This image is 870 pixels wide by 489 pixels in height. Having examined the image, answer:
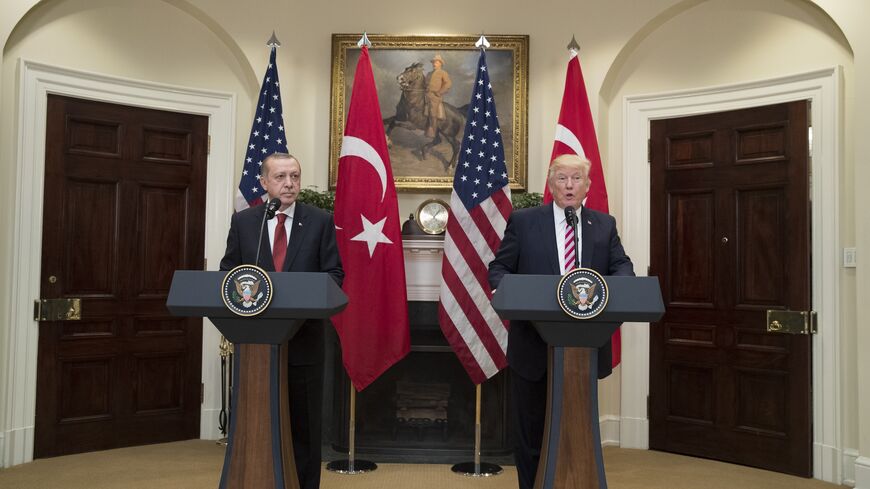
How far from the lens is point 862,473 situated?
4.34 m

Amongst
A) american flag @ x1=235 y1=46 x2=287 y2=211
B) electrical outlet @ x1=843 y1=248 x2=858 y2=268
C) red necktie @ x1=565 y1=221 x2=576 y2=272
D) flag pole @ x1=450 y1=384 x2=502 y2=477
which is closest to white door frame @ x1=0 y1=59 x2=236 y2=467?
american flag @ x1=235 y1=46 x2=287 y2=211

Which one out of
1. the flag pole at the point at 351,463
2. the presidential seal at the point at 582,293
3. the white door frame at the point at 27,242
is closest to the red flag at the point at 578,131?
the flag pole at the point at 351,463

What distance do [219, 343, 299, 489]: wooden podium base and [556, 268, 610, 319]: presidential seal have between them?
103 cm

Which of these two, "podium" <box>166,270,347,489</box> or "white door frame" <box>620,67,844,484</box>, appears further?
"white door frame" <box>620,67,844,484</box>

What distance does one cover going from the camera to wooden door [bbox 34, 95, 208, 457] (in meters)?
5.12

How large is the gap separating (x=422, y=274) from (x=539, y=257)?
6.26 ft

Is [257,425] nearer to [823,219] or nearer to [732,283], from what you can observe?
[732,283]

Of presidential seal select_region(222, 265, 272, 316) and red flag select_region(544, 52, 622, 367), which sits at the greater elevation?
A: red flag select_region(544, 52, 622, 367)

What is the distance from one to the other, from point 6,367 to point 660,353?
429 cm

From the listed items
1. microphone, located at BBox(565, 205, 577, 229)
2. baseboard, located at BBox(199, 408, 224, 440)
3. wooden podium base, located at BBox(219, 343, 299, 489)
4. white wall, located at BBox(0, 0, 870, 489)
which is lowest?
baseboard, located at BBox(199, 408, 224, 440)

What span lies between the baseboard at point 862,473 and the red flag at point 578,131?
1.53 metres

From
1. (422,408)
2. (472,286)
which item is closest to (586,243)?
(472,286)

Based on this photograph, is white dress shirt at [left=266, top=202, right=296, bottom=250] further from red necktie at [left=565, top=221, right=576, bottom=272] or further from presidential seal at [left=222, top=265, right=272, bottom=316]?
red necktie at [left=565, top=221, right=576, bottom=272]

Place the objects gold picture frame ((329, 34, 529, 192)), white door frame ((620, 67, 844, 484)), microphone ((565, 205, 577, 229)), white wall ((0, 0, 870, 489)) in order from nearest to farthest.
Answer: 1. microphone ((565, 205, 577, 229))
2. white door frame ((620, 67, 844, 484))
3. white wall ((0, 0, 870, 489))
4. gold picture frame ((329, 34, 529, 192))
